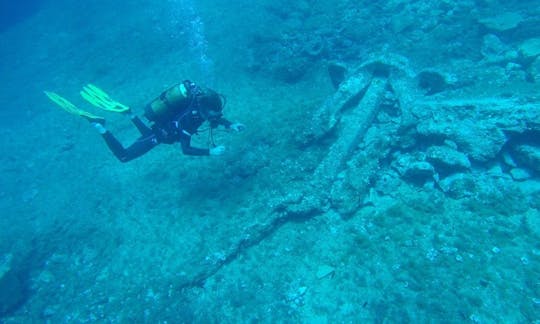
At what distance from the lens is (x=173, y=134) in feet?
17.6

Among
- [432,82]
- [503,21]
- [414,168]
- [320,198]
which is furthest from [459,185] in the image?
[503,21]

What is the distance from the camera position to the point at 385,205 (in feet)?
17.0

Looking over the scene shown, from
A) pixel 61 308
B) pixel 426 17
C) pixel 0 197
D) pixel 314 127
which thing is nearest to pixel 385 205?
pixel 314 127

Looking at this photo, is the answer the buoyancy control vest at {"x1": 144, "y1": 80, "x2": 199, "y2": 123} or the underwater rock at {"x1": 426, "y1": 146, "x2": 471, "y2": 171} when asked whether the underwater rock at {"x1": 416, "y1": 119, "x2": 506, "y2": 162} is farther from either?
the buoyancy control vest at {"x1": 144, "y1": 80, "x2": 199, "y2": 123}

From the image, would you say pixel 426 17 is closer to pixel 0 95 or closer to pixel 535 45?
pixel 535 45

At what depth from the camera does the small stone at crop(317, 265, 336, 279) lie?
452 centimetres

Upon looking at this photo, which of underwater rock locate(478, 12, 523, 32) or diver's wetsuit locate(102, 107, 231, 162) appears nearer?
diver's wetsuit locate(102, 107, 231, 162)

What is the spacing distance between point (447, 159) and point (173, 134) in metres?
4.63

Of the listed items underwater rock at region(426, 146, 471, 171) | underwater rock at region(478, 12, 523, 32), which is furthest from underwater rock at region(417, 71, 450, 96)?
underwater rock at region(478, 12, 523, 32)

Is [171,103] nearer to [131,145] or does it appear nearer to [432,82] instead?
[131,145]

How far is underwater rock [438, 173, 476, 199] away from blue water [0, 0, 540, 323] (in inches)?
1.0

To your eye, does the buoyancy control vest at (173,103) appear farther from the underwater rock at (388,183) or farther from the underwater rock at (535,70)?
the underwater rock at (535,70)

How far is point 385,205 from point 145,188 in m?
4.86

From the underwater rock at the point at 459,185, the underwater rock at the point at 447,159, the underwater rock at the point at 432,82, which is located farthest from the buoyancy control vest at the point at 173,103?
the underwater rock at the point at 432,82
